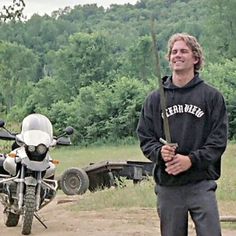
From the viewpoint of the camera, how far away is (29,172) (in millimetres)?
8438

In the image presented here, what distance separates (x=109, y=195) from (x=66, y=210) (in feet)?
3.84

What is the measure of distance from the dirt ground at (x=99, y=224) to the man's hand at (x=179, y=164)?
336 centimetres

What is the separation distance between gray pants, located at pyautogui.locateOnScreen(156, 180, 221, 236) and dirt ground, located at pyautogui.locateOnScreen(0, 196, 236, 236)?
10.1 ft

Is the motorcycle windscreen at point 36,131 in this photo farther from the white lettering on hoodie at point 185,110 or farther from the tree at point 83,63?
the tree at point 83,63

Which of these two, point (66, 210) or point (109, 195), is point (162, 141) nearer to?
point (66, 210)

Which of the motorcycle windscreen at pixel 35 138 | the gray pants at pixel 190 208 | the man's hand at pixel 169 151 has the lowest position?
the gray pants at pixel 190 208

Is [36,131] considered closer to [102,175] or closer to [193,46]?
[193,46]

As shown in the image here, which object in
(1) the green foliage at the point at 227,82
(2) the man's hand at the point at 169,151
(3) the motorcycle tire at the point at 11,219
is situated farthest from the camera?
(1) the green foliage at the point at 227,82

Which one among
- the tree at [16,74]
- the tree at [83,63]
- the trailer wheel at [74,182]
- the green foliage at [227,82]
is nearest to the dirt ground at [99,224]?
the trailer wheel at [74,182]

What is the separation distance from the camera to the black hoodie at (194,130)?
4.60 m

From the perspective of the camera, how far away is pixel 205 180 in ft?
15.3

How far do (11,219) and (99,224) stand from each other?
44.5 inches

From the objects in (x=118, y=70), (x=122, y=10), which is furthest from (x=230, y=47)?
(x=122, y=10)

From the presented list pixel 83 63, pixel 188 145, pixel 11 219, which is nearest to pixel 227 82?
pixel 83 63
